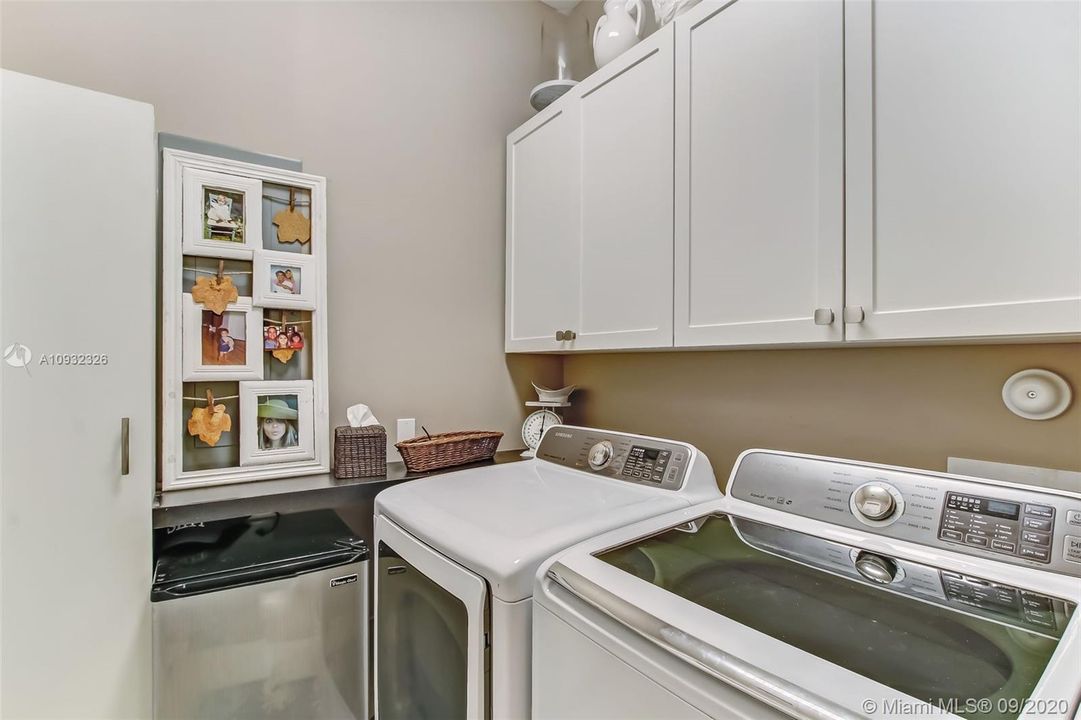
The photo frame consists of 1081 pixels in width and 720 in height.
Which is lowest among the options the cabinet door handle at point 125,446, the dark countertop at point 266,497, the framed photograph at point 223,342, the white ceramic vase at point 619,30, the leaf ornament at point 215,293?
the dark countertop at point 266,497

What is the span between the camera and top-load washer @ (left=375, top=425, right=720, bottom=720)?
37.2 inches

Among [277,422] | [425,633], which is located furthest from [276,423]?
[425,633]

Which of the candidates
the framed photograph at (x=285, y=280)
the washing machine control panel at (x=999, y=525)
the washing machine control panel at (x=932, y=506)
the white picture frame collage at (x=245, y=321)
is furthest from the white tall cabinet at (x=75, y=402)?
the washing machine control panel at (x=999, y=525)

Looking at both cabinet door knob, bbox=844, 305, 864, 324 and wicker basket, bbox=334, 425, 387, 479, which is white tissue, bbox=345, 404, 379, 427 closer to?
wicker basket, bbox=334, 425, 387, 479

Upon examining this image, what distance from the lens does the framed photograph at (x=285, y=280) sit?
5.28ft

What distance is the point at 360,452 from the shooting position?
1688 mm

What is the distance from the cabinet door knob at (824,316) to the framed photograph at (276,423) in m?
1.51

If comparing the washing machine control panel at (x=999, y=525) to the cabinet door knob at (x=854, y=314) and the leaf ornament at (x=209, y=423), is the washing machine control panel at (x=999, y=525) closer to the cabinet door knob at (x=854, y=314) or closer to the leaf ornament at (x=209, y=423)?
the cabinet door knob at (x=854, y=314)

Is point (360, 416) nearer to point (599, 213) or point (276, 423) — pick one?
point (276, 423)

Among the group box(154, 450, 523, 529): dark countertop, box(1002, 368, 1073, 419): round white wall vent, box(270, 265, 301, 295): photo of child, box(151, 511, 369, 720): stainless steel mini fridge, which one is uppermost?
box(270, 265, 301, 295): photo of child

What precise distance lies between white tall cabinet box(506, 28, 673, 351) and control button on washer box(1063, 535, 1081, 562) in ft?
2.83

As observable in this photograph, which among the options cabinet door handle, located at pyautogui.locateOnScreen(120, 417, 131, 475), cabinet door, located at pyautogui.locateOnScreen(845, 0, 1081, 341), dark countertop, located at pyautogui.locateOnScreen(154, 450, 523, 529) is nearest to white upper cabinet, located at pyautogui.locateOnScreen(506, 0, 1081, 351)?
cabinet door, located at pyautogui.locateOnScreen(845, 0, 1081, 341)

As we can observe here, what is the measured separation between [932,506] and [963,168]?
0.63 metres

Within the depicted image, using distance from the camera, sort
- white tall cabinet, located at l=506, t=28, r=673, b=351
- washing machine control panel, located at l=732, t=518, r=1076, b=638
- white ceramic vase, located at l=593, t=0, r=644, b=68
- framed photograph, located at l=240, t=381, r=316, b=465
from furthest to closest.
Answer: white ceramic vase, located at l=593, t=0, r=644, b=68, framed photograph, located at l=240, t=381, r=316, b=465, white tall cabinet, located at l=506, t=28, r=673, b=351, washing machine control panel, located at l=732, t=518, r=1076, b=638
